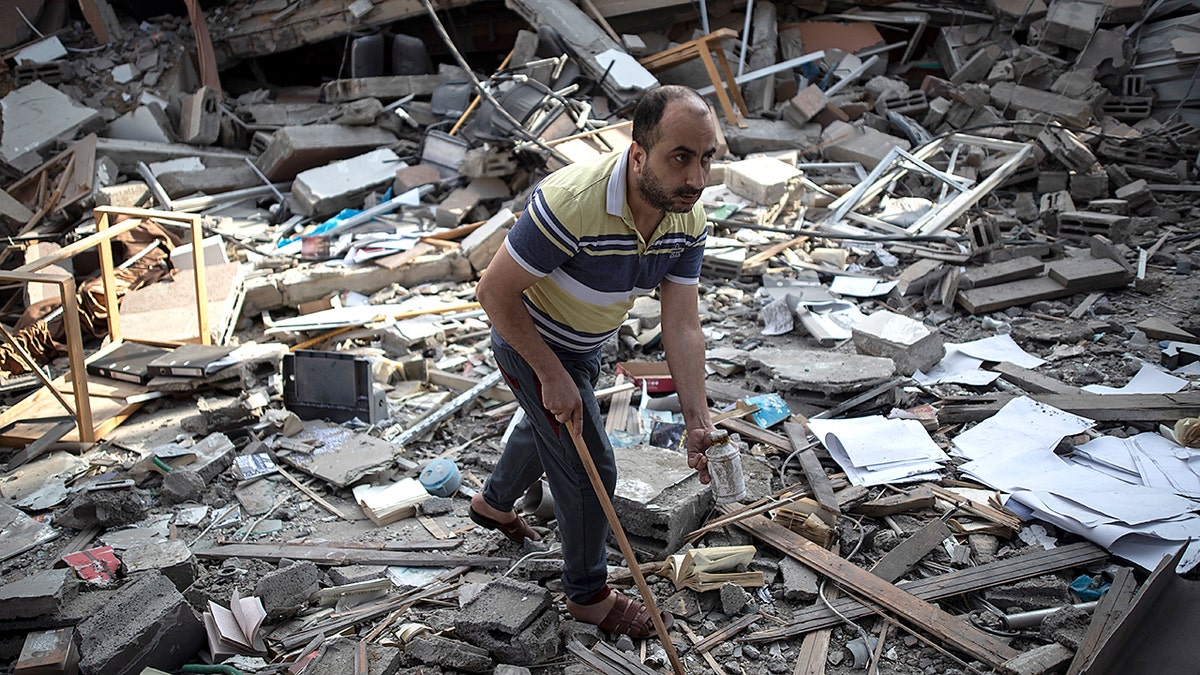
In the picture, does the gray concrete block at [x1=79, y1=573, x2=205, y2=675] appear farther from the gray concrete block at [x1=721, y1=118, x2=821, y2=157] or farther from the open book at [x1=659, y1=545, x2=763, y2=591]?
the gray concrete block at [x1=721, y1=118, x2=821, y2=157]

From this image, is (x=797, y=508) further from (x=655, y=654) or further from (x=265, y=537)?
(x=265, y=537)

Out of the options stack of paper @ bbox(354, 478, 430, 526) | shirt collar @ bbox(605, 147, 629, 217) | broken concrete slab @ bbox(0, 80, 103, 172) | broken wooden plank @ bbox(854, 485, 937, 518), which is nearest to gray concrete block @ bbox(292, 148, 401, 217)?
broken concrete slab @ bbox(0, 80, 103, 172)

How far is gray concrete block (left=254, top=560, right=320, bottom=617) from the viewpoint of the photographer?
3352 millimetres

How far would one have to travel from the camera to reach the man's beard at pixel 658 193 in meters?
2.53

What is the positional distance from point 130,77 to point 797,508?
36.2 ft

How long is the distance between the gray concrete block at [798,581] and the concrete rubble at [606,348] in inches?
1.4

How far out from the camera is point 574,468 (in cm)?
285

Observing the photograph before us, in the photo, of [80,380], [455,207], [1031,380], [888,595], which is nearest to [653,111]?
[888,595]

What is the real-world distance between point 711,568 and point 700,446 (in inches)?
29.2

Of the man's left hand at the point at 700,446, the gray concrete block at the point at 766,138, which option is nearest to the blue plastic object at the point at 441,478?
the man's left hand at the point at 700,446

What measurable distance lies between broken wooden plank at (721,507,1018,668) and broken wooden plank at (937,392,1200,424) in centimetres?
153

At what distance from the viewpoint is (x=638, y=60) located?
11.5 m

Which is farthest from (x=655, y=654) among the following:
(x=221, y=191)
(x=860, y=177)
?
(x=221, y=191)

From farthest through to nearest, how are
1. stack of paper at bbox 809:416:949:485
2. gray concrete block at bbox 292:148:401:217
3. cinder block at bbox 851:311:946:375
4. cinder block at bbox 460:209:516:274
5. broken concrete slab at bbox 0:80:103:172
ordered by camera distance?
broken concrete slab at bbox 0:80:103:172, gray concrete block at bbox 292:148:401:217, cinder block at bbox 460:209:516:274, cinder block at bbox 851:311:946:375, stack of paper at bbox 809:416:949:485
